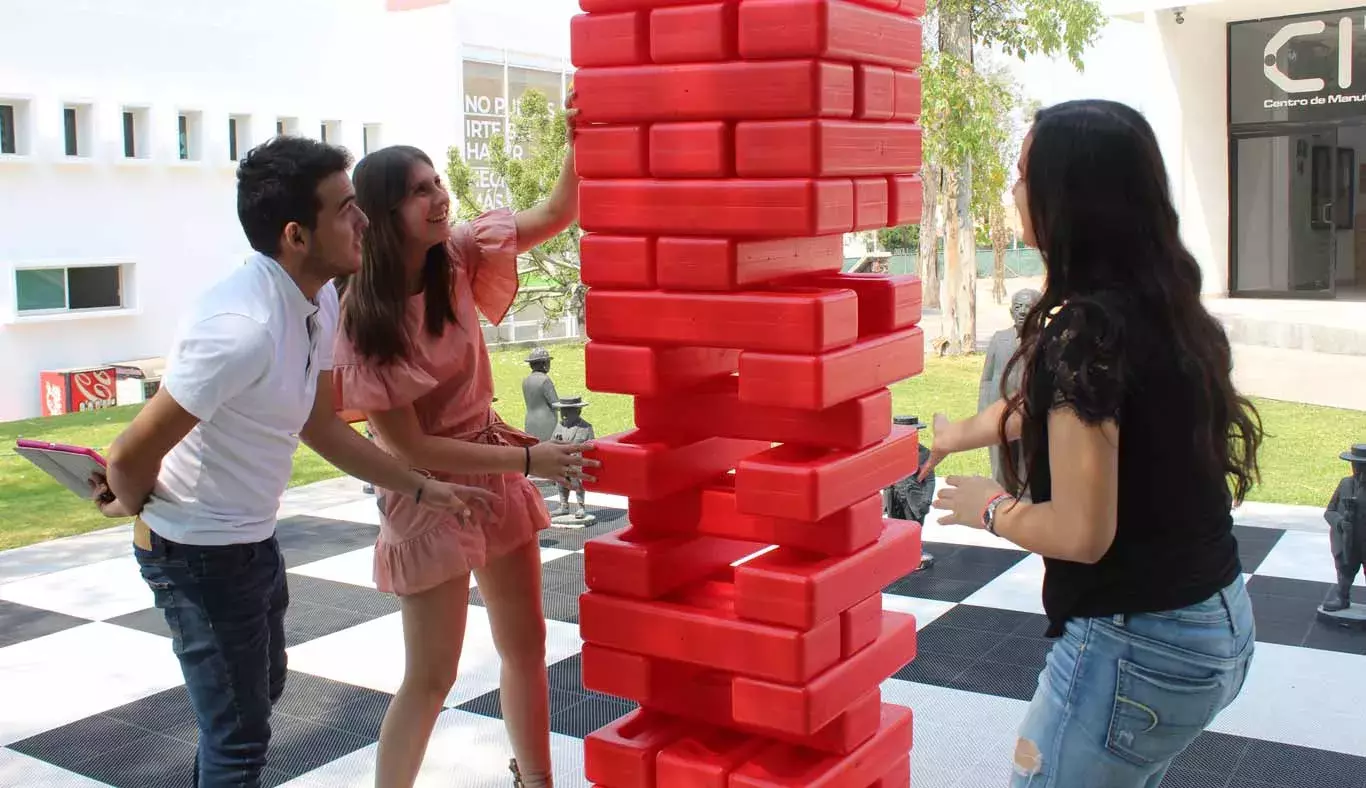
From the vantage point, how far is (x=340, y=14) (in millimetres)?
26109

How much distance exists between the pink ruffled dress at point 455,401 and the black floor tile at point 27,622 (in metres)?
2.92

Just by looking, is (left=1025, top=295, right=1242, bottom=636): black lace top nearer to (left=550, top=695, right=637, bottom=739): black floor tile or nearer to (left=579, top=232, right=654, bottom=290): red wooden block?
(left=579, top=232, right=654, bottom=290): red wooden block

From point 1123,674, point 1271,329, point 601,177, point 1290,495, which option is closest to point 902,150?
point 601,177

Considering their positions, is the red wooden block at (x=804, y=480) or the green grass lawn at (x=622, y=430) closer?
the red wooden block at (x=804, y=480)

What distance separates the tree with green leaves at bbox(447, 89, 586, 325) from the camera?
17891mm

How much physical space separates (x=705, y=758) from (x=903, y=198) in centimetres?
114

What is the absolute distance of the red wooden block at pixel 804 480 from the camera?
7.28 feet

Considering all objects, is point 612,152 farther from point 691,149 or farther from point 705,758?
point 705,758

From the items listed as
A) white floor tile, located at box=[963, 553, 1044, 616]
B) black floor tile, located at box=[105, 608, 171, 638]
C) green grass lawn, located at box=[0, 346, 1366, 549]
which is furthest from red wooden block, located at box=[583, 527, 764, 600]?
green grass lawn, located at box=[0, 346, 1366, 549]

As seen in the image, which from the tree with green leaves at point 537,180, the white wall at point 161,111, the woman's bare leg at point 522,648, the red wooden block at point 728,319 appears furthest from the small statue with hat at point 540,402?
the white wall at point 161,111

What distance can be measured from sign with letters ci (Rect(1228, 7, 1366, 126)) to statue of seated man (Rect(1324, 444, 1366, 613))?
43.7 ft

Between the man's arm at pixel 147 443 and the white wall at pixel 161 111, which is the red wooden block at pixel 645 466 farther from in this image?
the white wall at pixel 161 111

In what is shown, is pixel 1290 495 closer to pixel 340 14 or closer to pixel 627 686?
pixel 627 686

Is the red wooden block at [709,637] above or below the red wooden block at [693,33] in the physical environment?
below
